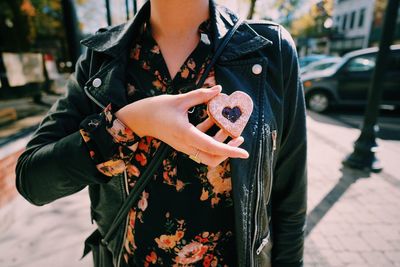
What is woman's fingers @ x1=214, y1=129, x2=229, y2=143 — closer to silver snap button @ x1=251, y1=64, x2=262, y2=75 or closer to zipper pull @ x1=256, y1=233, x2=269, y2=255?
silver snap button @ x1=251, y1=64, x2=262, y2=75

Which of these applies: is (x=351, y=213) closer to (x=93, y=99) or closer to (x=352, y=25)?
(x=93, y=99)

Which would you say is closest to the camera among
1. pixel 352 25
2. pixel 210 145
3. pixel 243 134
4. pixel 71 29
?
pixel 210 145

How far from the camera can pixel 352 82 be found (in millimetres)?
8297

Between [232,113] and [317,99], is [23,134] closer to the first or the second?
[232,113]

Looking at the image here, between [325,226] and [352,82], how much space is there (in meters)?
6.31

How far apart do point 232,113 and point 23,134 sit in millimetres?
4152

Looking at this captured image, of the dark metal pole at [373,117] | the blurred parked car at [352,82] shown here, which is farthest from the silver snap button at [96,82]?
the blurred parked car at [352,82]

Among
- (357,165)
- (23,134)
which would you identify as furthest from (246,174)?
(357,165)

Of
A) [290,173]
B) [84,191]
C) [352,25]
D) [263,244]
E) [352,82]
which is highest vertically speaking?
[290,173]

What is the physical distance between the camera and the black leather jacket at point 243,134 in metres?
0.94

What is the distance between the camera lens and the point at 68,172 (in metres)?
0.89

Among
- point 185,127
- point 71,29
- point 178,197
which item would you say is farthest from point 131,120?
point 71,29

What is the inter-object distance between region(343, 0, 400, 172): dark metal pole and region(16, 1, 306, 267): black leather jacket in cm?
410

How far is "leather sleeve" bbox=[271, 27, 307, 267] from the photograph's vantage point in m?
1.09
